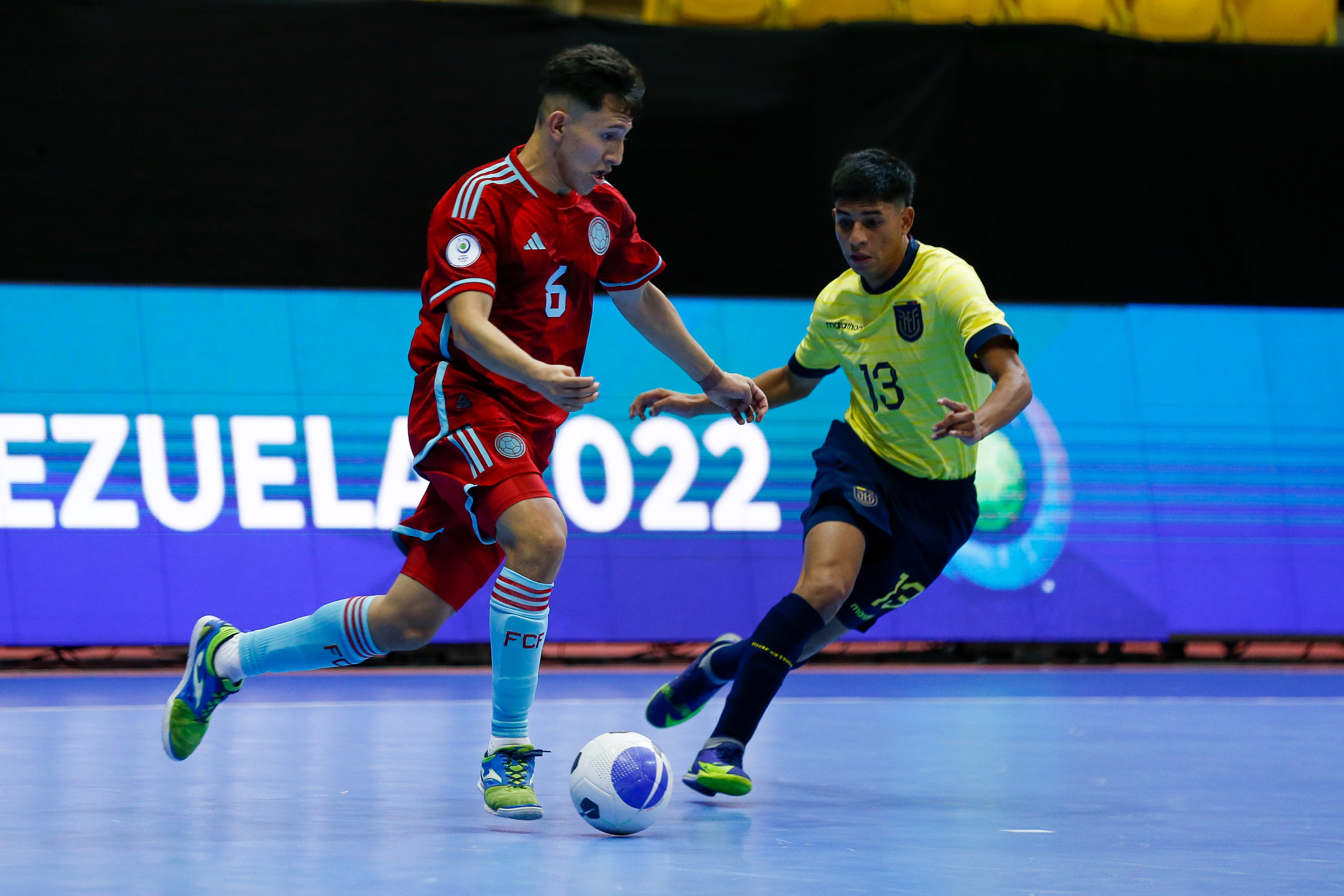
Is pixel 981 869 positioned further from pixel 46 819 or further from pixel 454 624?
pixel 454 624

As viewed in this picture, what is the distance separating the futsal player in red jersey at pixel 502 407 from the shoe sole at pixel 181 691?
98 millimetres

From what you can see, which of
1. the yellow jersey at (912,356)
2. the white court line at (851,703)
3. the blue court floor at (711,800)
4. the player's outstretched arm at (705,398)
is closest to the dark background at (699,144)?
the blue court floor at (711,800)

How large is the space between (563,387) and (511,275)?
630 millimetres

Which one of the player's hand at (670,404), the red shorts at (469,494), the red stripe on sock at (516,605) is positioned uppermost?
the player's hand at (670,404)

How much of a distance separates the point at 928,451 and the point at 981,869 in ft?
6.10

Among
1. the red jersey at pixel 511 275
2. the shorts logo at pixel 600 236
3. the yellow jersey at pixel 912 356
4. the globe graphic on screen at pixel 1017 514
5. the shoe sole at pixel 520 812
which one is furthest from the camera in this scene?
the globe graphic on screen at pixel 1017 514

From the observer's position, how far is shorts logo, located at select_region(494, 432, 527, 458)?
4.18 meters

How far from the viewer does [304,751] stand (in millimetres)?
5516

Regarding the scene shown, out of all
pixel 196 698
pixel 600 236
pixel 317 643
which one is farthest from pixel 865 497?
pixel 196 698

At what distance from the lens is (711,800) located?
183 inches

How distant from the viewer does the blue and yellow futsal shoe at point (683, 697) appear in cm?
507

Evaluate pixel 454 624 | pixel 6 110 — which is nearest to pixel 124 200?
pixel 6 110

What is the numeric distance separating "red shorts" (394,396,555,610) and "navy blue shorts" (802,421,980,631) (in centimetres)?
102

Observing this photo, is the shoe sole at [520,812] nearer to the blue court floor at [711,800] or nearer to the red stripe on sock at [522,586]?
the blue court floor at [711,800]
